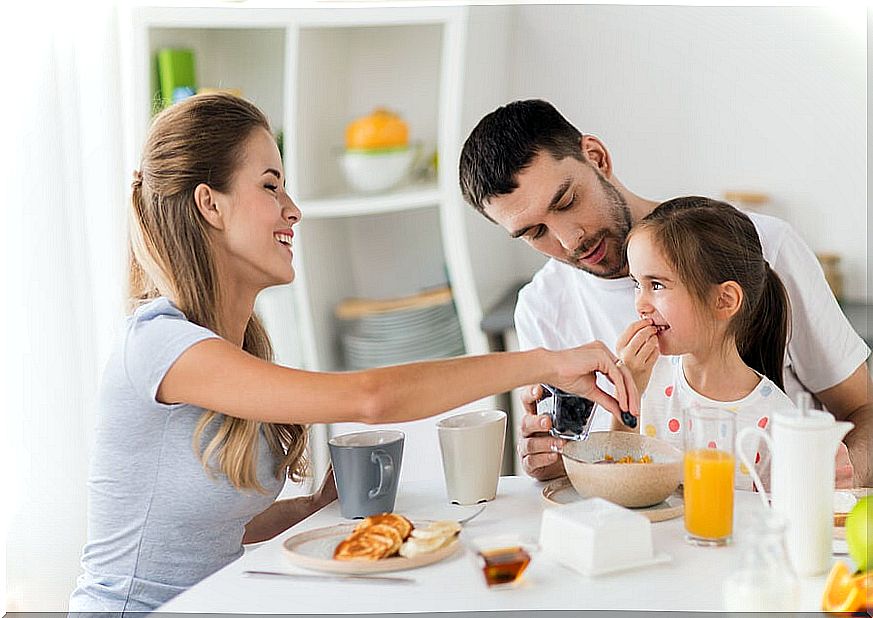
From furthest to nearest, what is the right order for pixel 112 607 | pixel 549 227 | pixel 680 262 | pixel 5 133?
pixel 5 133, pixel 549 227, pixel 680 262, pixel 112 607

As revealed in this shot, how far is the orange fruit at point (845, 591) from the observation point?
81 centimetres

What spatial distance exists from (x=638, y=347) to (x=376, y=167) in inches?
42.1

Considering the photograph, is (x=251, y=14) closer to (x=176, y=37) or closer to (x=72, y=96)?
(x=176, y=37)

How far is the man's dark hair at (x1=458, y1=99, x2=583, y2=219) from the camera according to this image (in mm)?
1507

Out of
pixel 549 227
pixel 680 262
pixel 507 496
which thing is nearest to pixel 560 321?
pixel 549 227

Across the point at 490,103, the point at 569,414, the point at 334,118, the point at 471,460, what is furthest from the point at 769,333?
the point at 334,118

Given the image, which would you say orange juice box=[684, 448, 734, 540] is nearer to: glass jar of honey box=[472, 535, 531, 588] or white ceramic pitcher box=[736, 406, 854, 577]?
white ceramic pitcher box=[736, 406, 854, 577]

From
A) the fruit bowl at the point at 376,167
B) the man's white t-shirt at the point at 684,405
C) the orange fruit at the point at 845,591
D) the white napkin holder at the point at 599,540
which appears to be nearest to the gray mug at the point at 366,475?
the white napkin holder at the point at 599,540

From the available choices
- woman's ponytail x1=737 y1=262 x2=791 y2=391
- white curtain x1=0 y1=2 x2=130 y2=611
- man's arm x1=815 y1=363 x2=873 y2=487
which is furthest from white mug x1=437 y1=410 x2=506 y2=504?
white curtain x1=0 y1=2 x2=130 y2=611

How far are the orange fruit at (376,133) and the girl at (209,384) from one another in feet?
3.13

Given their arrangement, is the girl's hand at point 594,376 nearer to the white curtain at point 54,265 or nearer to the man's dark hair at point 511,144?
the man's dark hair at point 511,144

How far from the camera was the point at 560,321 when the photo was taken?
5.55 feet

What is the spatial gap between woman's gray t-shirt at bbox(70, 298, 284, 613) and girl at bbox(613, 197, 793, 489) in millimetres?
525

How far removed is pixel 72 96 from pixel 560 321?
3.44ft
